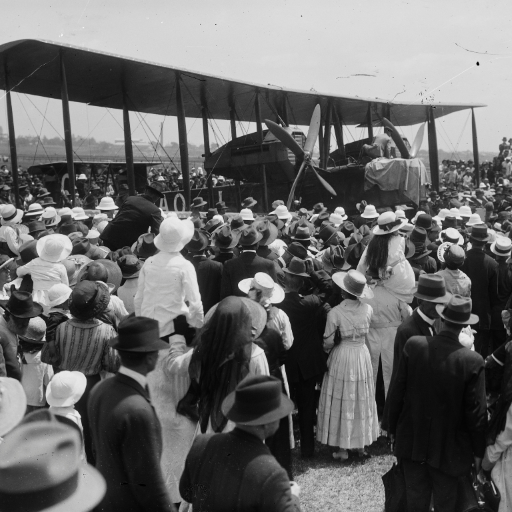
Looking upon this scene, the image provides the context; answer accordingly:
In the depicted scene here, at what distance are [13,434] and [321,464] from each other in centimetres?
331

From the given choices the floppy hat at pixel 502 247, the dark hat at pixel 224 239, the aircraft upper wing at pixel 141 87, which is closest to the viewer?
the dark hat at pixel 224 239


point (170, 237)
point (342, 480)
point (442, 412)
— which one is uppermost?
point (170, 237)

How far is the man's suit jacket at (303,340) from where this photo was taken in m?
4.99

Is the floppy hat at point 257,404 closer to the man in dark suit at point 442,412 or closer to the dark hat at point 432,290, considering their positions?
the man in dark suit at point 442,412

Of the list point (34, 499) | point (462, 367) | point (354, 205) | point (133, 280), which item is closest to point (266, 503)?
point (34, 499)

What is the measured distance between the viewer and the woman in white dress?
4895mm

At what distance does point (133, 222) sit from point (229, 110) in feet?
51.7

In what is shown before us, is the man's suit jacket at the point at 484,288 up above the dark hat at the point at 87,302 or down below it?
below

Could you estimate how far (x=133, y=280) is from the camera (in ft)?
17.5

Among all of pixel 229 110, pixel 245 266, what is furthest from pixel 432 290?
pixel 229 110

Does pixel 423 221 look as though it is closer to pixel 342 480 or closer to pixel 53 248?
pixel 342 480

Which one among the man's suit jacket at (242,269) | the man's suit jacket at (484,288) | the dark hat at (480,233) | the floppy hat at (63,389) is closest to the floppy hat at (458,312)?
the man's suit jacket at (242,269)

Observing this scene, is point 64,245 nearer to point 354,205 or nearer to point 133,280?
point 133,280

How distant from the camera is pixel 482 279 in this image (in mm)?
6266
